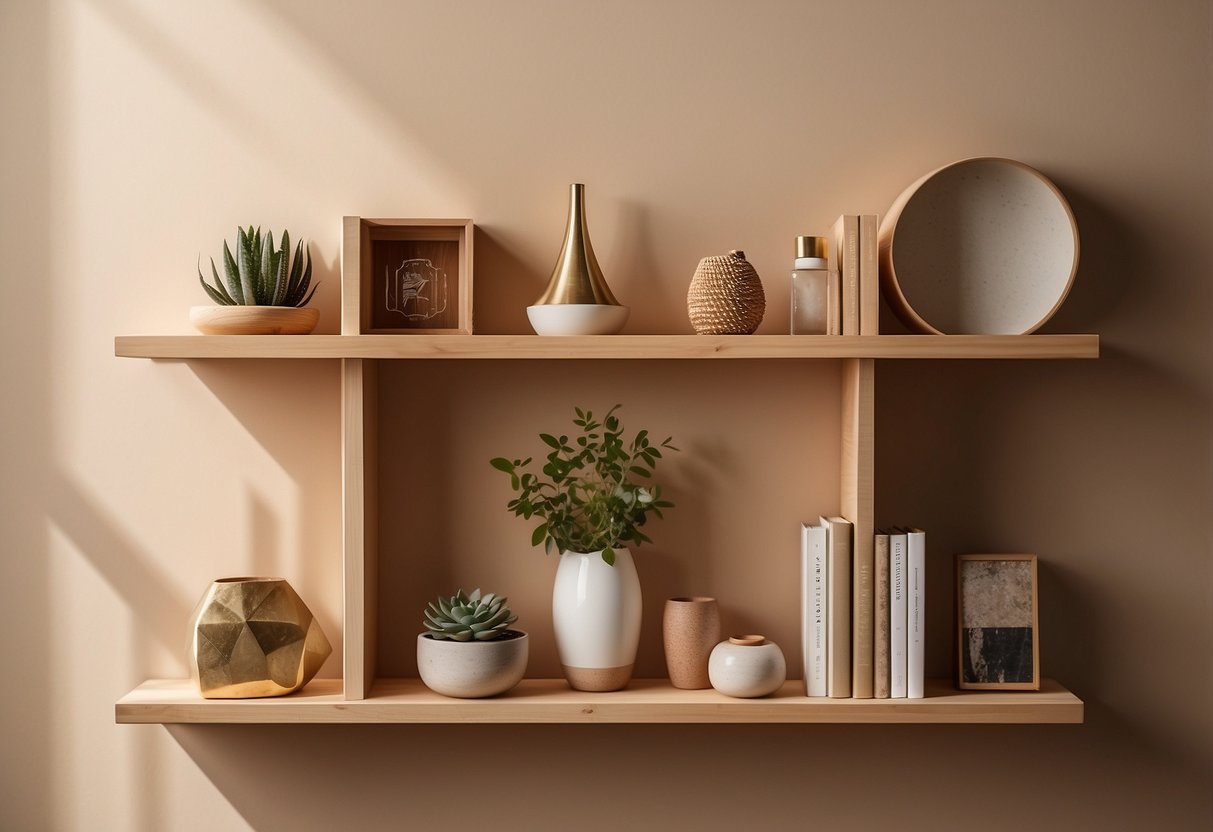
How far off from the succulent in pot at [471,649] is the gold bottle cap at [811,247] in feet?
2.19

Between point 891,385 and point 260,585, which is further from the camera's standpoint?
point 891,385

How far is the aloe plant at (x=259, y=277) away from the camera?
1.46 m

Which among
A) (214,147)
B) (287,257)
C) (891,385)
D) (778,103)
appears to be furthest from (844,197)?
(214,147)

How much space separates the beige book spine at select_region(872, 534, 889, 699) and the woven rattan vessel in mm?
364

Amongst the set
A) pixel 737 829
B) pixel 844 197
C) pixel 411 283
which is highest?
pixel 844 197

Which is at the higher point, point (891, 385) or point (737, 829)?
point (891, 385)

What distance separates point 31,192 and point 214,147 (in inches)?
11.3

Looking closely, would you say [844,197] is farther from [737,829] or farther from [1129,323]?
[737,829]

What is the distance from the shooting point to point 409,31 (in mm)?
1579

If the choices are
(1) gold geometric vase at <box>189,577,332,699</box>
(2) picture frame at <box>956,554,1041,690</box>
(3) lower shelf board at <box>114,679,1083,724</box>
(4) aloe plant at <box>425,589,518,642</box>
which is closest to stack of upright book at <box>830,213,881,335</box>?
(2) picture frame at <box>956,554,1041,690</box>

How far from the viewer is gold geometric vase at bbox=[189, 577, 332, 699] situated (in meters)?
1.43

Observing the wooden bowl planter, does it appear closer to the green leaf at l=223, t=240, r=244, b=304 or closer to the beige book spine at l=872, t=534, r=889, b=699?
the green leaf at l=223, t=240, r=244, b=304

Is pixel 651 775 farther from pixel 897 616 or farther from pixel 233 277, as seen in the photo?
pixel 233 277

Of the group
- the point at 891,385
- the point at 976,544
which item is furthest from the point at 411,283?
the point at 976,544
